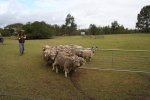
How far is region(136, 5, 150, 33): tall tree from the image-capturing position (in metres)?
89.1

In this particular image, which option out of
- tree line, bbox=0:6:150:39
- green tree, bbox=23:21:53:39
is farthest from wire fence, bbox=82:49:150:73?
tree line, bbox=0:6:150:39

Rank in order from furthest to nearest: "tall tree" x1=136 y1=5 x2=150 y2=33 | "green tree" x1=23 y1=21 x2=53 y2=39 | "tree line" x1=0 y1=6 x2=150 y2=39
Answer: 1. "tall tree" x1=136 y1=5 x2=150 y2=33
2. "tree line" x1=0 y1=6 x2=150 y2=39
3. "green tree" x1=23 y1=21 x2=53 y2=39

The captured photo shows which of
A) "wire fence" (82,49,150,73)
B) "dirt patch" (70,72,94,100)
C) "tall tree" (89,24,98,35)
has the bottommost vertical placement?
"dirt patch" (70,72,94,100)

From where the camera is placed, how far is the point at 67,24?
85.1 metres

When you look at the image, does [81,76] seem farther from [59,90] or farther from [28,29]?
[28,29]

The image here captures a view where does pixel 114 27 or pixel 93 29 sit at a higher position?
pixel 114 27

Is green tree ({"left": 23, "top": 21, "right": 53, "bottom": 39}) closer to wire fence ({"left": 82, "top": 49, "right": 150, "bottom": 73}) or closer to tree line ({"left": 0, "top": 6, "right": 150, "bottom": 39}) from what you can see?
tree line ({"left": 0, "top": 6, "right": 150, "bottom": 39})

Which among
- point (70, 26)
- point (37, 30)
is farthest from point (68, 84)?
point (70, 26)

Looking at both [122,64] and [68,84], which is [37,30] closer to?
[122,64]

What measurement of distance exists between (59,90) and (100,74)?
3299mm

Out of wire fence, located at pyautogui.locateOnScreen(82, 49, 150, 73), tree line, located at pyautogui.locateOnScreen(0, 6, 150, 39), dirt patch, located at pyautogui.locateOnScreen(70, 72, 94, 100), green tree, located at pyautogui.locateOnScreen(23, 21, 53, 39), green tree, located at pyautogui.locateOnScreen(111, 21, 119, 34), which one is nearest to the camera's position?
dirt patch, located at pyautogui.locateOnScreen(70, 72, 94, 100)

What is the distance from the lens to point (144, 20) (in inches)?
3543

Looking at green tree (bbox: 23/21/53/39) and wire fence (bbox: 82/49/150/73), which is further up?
green tree (bbox: 23/21/53/39)

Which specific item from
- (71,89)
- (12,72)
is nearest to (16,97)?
(71,89)
